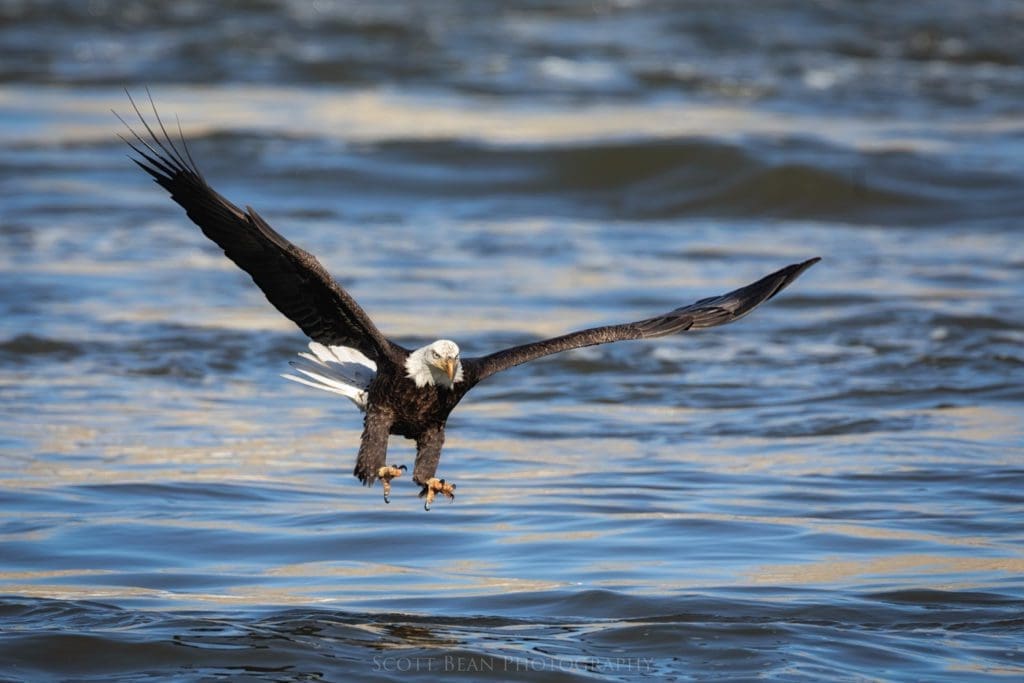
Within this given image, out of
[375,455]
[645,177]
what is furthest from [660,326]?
[645,177]

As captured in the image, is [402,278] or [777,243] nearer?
[402,278]

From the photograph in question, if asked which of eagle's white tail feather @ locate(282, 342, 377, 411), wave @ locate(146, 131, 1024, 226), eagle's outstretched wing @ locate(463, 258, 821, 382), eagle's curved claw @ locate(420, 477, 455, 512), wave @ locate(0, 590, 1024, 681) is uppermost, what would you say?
wave @ locate(146, 131, 1024, 226)

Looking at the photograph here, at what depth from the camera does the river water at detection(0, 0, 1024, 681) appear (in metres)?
6.15

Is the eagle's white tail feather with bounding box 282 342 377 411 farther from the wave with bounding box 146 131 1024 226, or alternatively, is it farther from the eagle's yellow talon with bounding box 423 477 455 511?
the wave with bounding box 146 131 1024 226

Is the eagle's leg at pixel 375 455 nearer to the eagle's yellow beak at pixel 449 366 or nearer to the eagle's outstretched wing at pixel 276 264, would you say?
the eagle's outstretched wing at pixel 276 264

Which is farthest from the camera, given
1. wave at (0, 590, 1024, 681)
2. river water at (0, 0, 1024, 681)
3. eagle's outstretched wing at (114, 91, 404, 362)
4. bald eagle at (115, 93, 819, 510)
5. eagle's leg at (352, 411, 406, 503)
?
eagle's leg at (352, 411, 406, 503)

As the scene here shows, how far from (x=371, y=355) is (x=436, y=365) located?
47cm

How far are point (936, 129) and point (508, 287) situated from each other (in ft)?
30.8

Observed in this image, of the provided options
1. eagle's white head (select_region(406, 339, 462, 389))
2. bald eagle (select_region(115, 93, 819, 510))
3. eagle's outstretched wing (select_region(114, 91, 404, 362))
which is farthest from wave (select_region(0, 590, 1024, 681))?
eagle's outstretched wing (select_region(114, 91, 404, 362))

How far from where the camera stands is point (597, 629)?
240 inches

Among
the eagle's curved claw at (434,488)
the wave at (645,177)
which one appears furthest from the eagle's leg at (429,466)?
the wave at (645,177)

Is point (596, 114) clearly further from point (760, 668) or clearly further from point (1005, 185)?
point (760, 668)

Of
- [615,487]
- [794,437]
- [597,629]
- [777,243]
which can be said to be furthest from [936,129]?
[597,629]

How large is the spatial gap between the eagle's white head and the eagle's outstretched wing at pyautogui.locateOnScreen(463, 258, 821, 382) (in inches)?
6.2
